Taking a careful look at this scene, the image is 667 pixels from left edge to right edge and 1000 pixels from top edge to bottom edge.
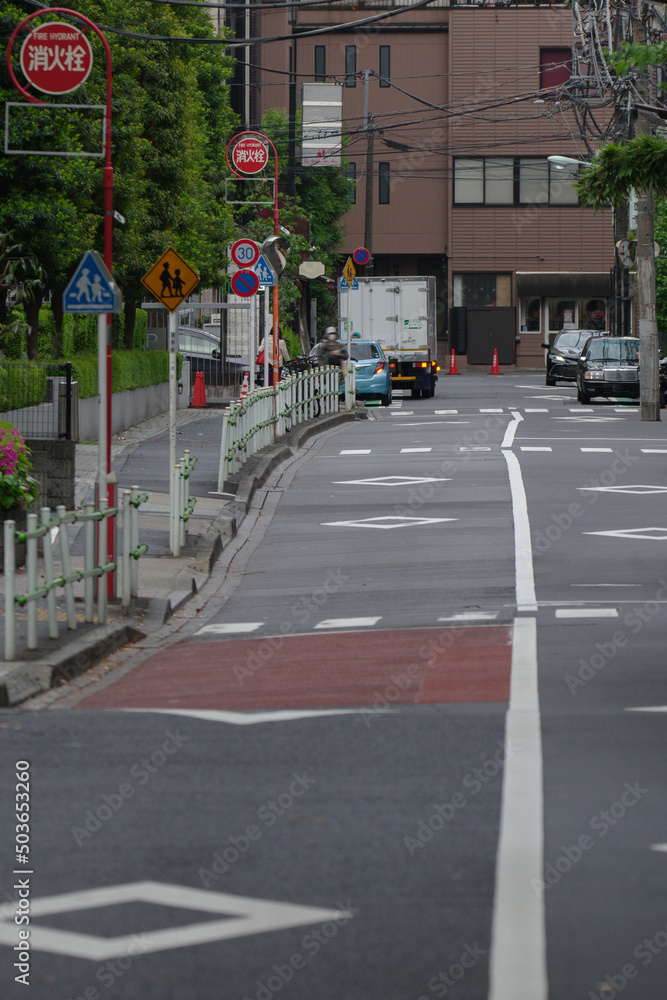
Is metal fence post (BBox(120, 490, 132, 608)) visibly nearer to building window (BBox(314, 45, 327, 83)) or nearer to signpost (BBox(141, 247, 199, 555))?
signpost (BBox(141, 247, 199, 555))

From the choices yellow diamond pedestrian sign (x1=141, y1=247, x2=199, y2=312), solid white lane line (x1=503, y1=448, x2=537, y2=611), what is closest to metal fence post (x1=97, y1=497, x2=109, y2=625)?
solid white lane line (x1=503, y1=448, x2=537, y2=611)

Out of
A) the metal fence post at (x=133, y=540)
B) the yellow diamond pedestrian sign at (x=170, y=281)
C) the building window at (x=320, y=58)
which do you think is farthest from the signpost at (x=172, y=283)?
the building window at (x=320, y=58)

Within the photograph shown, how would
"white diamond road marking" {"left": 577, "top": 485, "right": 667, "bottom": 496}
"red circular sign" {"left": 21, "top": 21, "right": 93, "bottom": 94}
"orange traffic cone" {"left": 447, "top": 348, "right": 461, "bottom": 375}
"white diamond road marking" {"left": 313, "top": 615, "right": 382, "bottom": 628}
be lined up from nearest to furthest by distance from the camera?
"white diamond road marking" {"left": 313, "top": 615, "right": 382, "bottom": 628}
"red circular sign" {"left": 21, "top": 21, "right": 93, "bottom": 94}
"white diamond road marking" {"left": 577, "top": 485, "right": 667, "bottom": 496}
"orange traffic cone" {"left": 447, "top": 348, "right": 461, "bottom": 375}

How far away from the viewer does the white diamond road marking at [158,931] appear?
17.1 feet

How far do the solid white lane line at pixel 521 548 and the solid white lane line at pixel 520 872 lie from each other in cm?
452

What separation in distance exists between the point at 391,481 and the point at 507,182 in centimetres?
5560

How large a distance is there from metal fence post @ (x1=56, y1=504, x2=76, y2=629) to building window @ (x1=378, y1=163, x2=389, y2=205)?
6696 cm

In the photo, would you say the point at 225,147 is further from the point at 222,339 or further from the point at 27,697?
the point at 27,697

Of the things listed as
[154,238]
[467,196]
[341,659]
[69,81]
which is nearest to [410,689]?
[341,659]

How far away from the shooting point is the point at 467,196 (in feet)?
252

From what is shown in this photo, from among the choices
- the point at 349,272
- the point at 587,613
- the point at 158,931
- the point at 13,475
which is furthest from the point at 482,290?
the point at 158,931

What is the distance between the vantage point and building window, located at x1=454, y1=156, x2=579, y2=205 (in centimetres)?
7662

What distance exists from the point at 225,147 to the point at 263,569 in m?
33.6

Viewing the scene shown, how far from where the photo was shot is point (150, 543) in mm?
17391
